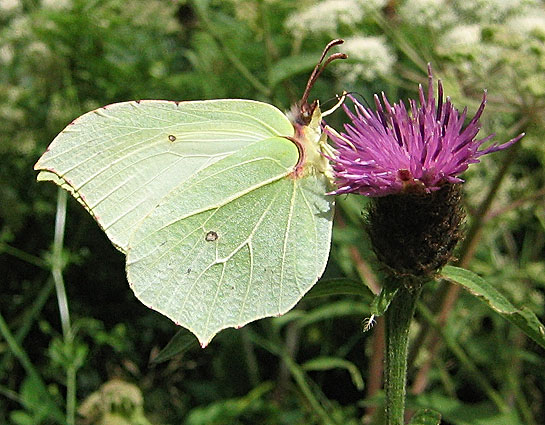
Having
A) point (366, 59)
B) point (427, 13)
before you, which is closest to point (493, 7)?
point (427, 13)

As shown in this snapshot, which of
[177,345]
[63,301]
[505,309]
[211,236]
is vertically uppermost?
[505,309]

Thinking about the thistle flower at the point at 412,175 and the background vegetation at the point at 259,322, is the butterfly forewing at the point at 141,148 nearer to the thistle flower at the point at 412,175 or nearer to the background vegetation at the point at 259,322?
the thistle flower at the point at 412,175

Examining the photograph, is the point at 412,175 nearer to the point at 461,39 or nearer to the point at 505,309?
the point at 505,309

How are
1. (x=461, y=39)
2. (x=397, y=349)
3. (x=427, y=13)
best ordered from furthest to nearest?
(x=427, y=13) < (x=461, y=39) < (x=397, y=349)

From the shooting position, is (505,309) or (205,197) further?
(205,197)

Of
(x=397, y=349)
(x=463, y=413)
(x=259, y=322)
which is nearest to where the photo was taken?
(x=397, y=349)

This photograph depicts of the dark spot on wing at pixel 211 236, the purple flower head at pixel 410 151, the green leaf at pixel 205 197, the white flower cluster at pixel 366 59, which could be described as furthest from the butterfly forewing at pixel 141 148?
the white flower cluster at pixel 366 59

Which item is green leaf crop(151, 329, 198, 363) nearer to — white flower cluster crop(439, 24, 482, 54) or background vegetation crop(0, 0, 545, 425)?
background vegetation crop(0, 0, 545, 425)
